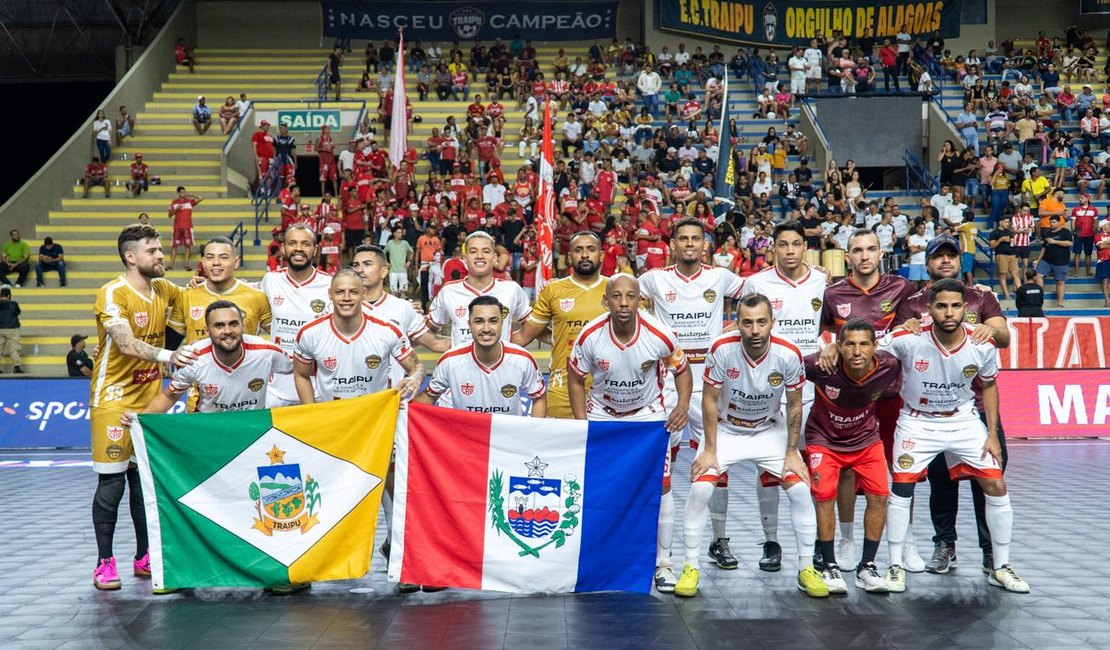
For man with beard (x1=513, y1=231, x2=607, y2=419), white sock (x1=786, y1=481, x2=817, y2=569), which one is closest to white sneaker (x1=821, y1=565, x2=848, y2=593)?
white sock (x1=786, y1=481, x2=817, y2=569)

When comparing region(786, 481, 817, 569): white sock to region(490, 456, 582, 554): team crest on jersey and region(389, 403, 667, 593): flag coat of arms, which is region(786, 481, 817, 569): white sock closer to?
region(389, 403, 667, 593): flag coat of arms

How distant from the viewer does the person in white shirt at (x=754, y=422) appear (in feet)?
25.0

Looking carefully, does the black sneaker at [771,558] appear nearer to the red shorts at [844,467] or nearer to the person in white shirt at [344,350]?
the red shorts at [844,467]

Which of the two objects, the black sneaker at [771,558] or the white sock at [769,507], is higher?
the white sock at [769,507]

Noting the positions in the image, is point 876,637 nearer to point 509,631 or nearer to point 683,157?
point 509,631

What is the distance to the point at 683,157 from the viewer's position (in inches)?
1134

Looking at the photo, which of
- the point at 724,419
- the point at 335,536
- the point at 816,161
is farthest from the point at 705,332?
the point at 816,161

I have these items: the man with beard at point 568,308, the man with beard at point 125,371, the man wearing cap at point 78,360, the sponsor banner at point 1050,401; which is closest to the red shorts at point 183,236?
the man wearing cap at point 78,360

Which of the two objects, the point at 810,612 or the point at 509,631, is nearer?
the point at 509,631

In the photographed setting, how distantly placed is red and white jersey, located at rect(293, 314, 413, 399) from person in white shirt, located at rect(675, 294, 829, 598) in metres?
2.33

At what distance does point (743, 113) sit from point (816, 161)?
3442 mm

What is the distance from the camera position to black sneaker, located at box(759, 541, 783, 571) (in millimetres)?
8227

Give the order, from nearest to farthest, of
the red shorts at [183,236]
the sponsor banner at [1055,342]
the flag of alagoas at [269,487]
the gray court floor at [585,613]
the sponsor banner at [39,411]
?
the gray court floor at [585,613] < the flag of alagoas at [269,487] < the sponsor banner at [39,411] < the sponsor banner at [1055,342] < the red shorts at [183,236]

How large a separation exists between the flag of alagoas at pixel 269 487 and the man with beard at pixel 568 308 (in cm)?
185
